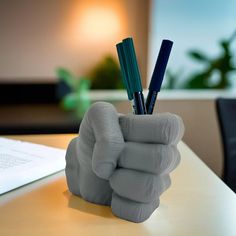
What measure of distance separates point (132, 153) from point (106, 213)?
Result: 110 millimetres

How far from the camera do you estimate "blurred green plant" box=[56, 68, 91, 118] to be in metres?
2.71

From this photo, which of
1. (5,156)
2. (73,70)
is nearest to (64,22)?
(73,70)

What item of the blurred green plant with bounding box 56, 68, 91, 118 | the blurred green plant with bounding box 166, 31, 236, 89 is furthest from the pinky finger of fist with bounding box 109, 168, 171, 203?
the blurred green plant with bounding box 166, 31, 236, 89

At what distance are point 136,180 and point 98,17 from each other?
3.23m

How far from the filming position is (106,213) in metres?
0.54

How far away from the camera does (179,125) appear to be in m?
0.49

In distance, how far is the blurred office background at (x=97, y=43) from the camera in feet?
10.5

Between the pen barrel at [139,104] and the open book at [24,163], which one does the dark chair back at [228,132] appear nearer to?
the open book at [24,163]

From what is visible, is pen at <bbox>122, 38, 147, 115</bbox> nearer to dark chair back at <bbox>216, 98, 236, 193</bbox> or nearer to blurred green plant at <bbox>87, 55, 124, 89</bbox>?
dark chair back at <bbox>216, 98, 236, 193</bbox>

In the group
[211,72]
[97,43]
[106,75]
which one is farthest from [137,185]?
[97,43]

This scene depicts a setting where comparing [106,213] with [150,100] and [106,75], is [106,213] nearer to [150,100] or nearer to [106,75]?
→ [150,100]

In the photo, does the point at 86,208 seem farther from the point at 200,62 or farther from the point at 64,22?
the point at 64,22

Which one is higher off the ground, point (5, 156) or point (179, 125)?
point (179, 125)

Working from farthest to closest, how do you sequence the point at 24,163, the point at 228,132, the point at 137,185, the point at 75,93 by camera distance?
the point at 75,93 → the point at 228,132 → the point at 24,163 → the point at 137,185
